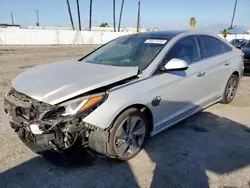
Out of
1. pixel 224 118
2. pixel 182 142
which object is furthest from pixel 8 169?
pixel 224 118

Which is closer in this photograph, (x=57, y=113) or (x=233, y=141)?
(x=57, y=113)

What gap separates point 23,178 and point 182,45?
9.56ft

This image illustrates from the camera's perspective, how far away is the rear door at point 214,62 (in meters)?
3.95

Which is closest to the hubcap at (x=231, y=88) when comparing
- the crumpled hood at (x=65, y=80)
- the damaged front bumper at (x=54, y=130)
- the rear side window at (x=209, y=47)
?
the rear side window at (x=209, y=47)

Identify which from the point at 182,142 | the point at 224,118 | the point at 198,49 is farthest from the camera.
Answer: the point at 224,118

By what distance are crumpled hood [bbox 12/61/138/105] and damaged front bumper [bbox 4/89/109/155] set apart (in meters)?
0.12

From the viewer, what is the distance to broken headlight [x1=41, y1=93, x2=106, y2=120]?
2359mm

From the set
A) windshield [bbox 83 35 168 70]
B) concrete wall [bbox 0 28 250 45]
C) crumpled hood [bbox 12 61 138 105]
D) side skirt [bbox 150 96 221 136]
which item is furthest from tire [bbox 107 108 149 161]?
concrete wall [bbox 0 28 250 45]

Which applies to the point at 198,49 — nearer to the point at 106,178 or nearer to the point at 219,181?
the point at 219,181

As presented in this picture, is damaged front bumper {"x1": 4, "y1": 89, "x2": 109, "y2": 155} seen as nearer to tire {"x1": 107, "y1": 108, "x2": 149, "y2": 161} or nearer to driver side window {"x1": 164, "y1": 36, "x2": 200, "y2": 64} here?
tire {"x1": 107, "y1": 108, "x2": 149, "y2": 161}

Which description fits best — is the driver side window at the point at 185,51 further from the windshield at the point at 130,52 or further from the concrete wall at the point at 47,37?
the concrete wall at the point at 47,37

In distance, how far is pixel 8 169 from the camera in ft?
8.75

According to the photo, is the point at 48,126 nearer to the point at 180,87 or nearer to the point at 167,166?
the point at 167,166

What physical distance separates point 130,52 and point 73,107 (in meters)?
1.55
